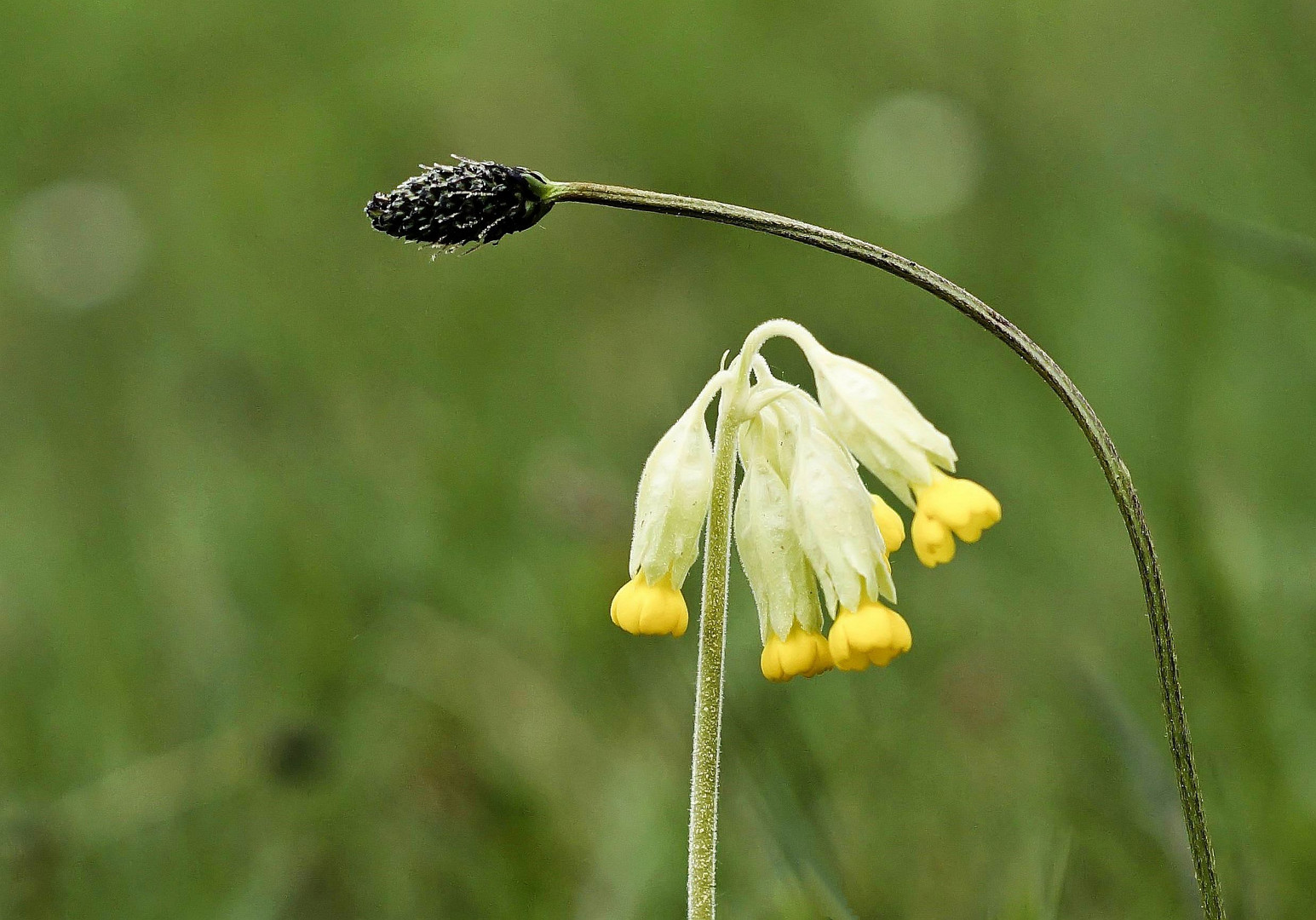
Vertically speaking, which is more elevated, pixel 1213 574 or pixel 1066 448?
pixel 1066 448

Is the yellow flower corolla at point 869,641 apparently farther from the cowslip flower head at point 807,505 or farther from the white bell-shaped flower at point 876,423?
the white bell-shaped flower at point 876,423

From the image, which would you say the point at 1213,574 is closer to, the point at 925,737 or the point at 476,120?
the point at 925,737

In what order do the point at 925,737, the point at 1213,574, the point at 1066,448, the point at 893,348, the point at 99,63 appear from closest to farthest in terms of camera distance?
the point at 1213,574 → the point at 925,737 → the point at 1066,448 → the point at 893,348 → the point at 99,63

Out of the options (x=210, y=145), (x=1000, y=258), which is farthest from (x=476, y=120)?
A: (x=1000, y=258)

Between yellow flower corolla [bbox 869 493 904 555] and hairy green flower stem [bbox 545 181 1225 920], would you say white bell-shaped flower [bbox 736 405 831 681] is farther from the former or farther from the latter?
hairy green flower stem [bbox 545 181 1225 920]

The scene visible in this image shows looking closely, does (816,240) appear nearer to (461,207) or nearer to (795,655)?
(461,207)

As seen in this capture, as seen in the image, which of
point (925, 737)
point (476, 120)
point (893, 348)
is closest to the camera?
point (925, 737)

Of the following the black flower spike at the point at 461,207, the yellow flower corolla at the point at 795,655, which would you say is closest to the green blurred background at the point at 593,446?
the yellow flower corolla at the point at 795,655
